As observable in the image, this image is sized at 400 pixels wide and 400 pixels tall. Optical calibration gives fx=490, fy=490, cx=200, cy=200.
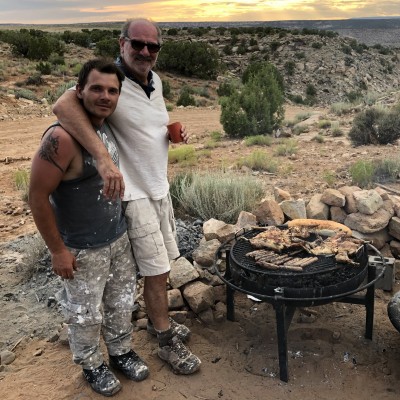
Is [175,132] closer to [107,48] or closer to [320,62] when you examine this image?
[107,48]

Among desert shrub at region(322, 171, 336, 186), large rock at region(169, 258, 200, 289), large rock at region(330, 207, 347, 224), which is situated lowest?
desert shrub at region(322, 171, 336, 186)

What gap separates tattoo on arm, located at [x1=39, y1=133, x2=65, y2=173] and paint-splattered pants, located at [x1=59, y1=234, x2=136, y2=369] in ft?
2.02

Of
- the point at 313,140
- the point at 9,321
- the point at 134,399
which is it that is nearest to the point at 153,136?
the point at 134,399

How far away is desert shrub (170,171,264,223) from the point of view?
5.69 metres

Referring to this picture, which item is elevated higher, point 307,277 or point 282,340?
point 307,277

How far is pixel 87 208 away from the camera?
2822 millimetres

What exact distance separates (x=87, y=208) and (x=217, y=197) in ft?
9.96

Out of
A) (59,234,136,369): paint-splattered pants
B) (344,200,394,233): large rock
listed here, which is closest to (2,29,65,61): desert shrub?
(344,200,394,233): large rock

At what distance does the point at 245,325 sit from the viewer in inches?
160

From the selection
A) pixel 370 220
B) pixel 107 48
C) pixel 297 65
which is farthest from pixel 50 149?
pixel 297 65

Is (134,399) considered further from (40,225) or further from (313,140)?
(313,140)

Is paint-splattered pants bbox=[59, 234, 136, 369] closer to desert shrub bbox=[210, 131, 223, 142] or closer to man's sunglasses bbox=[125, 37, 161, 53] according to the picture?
man's sunglasses bbox=[125, 37, 161, 53]

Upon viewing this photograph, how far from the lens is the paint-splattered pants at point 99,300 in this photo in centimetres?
294

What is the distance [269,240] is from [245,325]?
34.2 inches
